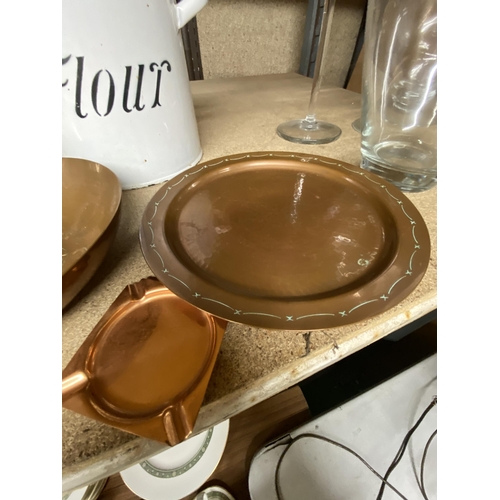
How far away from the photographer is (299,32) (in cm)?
84

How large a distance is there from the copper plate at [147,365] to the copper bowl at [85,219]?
0.10ft

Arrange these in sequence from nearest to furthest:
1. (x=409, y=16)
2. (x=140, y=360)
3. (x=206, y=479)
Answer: (x=140, y=360) < (x=409, y=16) < (x=206, y=479)

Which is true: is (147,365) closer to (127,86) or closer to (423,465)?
(127,86)

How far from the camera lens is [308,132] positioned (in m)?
0.53

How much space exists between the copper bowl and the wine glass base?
306 millimetres

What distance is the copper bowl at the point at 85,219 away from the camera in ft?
0.70

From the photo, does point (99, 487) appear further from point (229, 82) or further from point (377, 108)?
point (229, 82)

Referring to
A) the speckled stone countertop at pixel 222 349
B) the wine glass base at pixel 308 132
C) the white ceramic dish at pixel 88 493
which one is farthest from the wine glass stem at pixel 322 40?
the white ceramic dish at pixel 88 493

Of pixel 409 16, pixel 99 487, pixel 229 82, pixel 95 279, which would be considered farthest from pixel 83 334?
pixel 229 82

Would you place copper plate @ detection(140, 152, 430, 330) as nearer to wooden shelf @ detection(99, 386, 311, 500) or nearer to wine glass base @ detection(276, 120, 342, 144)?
wine glass base @ detection(276, 120, 342, 144)

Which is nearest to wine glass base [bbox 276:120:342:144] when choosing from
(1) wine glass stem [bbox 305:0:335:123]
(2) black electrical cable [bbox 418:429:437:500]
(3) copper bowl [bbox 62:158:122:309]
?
Answer: (1) wine glass stem [bbox 305:0:335:123]

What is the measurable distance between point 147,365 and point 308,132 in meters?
0.45

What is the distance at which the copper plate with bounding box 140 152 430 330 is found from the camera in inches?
8.1
